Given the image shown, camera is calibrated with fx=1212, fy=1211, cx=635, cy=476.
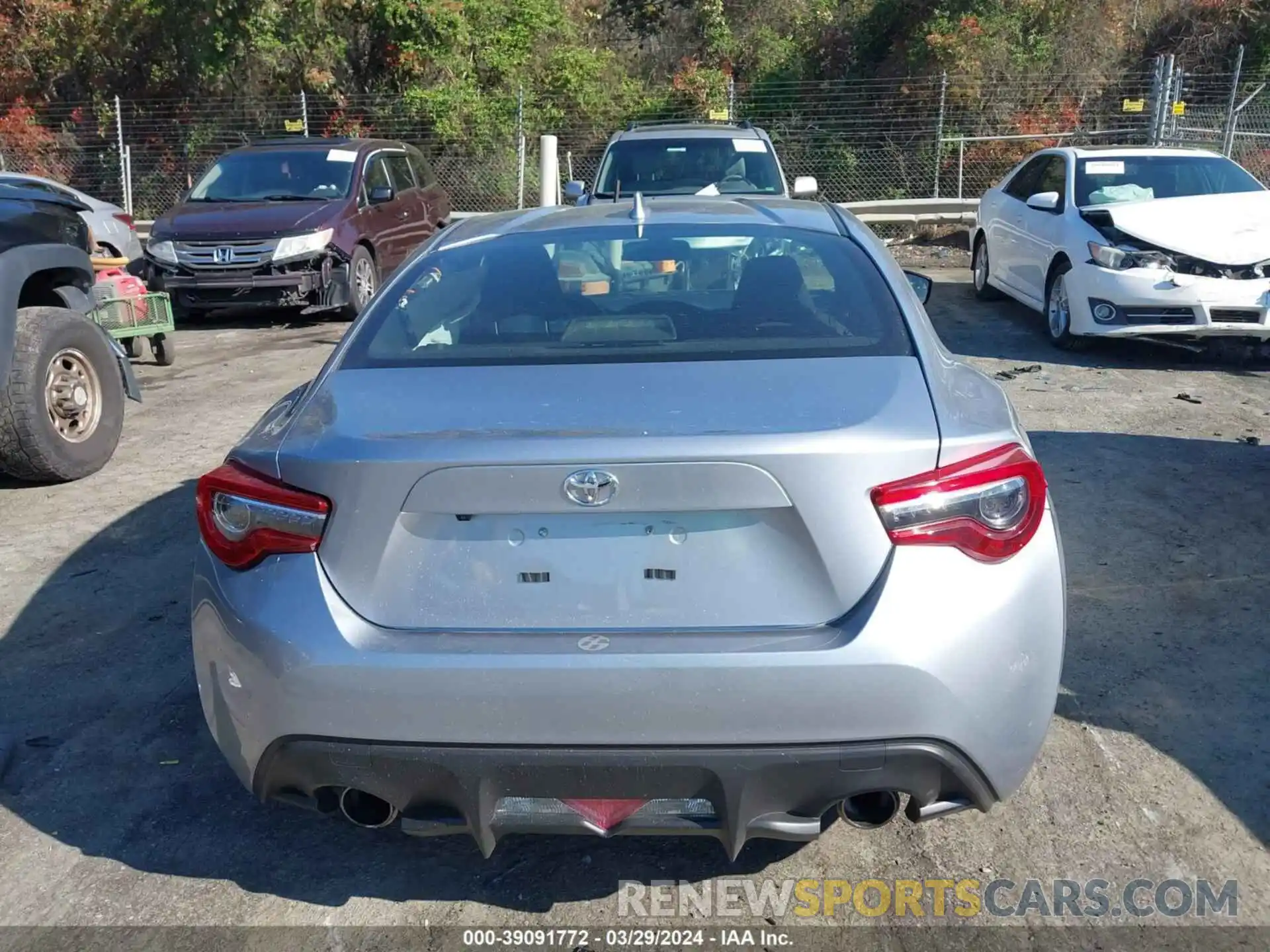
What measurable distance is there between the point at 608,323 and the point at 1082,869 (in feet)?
6.21

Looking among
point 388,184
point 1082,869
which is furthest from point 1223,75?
point 1082,869

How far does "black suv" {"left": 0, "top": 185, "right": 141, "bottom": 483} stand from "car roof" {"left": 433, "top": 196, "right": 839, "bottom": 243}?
2.98 m

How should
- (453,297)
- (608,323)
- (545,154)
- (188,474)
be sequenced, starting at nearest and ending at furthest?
1. (608,323)
2. (453,297)
3. (188,474)
4. (545,154)

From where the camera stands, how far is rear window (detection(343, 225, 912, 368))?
313 centimetres

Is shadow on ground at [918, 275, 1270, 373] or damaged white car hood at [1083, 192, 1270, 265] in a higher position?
damaged white car hood at [1083, 192, 1270, 265]

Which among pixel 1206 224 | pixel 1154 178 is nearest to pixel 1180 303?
pixel 1206 224

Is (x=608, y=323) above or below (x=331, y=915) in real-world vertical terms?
above

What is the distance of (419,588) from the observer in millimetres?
2588

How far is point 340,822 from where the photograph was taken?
3.40 meters

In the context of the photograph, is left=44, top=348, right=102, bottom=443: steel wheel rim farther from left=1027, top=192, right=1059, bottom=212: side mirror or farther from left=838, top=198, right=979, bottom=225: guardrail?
left=838, top=198, right=979, bottom=225: guardrail

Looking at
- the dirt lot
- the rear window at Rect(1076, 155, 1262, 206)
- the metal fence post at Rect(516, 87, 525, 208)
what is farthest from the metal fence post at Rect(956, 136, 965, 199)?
the dirt lot

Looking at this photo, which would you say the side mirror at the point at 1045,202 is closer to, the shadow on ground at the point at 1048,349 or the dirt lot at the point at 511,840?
the shadow on ground at the point at 1048,349

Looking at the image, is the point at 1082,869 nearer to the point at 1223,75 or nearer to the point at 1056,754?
the point at 1056,754

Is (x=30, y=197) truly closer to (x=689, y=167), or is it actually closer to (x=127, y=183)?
(x=689, y=167)
